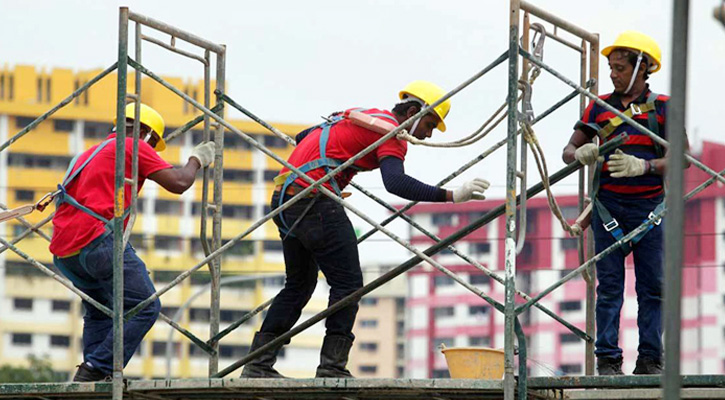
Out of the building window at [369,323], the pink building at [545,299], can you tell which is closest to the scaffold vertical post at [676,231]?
the pink building at [545,299]

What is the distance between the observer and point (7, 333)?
128 meters

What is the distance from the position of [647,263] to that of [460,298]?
13249 centimetres

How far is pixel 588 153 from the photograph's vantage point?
10.5 meters

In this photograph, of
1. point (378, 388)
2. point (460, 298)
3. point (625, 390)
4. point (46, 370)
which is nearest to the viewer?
point (378, 388)

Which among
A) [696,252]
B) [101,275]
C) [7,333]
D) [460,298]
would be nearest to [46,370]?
[7,333]

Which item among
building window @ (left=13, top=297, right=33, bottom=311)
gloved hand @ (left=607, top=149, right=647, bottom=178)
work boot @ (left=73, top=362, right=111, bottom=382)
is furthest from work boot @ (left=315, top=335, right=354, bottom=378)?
building window @ (left=13, top=297, right=33, bottom=311)

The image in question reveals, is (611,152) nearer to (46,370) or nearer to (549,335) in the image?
(46,370)

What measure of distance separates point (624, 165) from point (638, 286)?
36.3 inches

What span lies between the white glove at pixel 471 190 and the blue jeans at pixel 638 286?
1.15 metres

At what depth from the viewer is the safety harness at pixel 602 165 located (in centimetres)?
1058

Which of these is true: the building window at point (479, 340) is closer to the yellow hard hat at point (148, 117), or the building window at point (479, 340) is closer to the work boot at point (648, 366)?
the yellow hard hat at point (148, 117)

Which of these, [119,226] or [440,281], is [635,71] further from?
[440,281]

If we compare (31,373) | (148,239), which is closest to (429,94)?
(31,373)

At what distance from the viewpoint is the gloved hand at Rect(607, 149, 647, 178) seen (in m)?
10.4
